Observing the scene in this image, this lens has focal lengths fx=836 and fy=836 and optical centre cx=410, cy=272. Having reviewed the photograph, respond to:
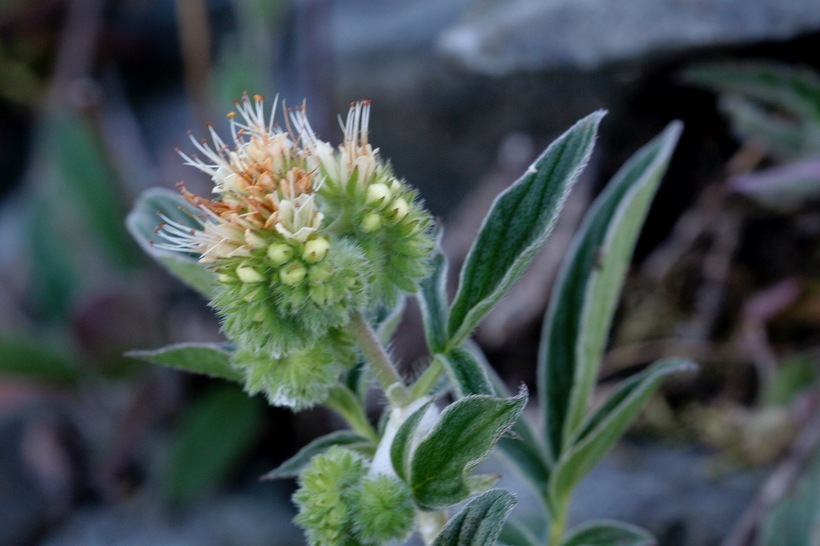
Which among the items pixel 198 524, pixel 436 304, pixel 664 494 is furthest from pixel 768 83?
pixel 198 524

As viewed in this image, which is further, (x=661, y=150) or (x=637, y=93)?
(x=637, y=93)

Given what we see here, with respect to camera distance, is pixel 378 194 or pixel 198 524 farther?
pixel 198 524

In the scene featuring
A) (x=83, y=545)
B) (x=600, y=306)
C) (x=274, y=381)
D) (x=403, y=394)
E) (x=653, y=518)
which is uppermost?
(x=274, y=381)

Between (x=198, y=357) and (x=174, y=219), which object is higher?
(x=174, y=219)

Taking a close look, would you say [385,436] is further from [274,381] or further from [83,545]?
[83,545]

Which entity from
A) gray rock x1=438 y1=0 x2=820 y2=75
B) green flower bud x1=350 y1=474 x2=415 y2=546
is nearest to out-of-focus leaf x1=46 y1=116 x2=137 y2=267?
gray rock x1=438 y1=0 x2=820 y2=75

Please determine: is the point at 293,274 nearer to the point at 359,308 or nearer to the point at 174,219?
the point at 359,308

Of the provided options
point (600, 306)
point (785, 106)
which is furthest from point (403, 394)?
point (785, 106)

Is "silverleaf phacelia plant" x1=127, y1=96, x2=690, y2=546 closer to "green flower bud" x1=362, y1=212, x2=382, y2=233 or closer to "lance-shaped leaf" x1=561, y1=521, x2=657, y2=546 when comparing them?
"green flower bud" x1=362, y1=212, x2=382, y2=233
